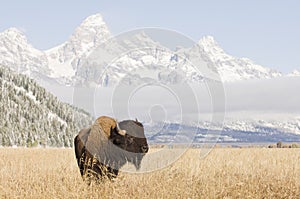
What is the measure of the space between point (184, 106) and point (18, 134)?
274 ft

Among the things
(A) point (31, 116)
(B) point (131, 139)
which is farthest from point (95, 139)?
(A) point (31, 116)

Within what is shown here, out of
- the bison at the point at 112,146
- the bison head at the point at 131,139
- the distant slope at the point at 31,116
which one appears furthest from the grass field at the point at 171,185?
the distant slope at the point at 31,116

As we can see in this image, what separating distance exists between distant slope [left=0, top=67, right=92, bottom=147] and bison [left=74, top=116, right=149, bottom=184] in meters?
75.8

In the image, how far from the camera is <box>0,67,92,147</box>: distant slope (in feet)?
302

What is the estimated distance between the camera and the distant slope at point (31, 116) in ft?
302

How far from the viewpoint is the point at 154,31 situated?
12.8m

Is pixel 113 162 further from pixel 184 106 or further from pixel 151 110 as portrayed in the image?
pixel 184 106

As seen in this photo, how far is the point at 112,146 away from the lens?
10688mm

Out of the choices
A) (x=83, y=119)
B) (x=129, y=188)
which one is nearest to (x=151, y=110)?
(x=129, y=188)

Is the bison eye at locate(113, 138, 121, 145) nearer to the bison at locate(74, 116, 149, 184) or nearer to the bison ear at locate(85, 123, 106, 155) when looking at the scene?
the bison at locate(74, 116, 149, 184)

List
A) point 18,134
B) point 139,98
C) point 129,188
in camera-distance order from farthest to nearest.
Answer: point 18,134
point 139,98
point 129,188

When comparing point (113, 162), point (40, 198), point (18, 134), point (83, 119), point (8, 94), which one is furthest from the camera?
point (83, 119)

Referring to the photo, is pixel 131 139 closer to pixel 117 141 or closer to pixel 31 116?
pixel 117 141

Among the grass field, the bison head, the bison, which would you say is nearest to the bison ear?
the bison
